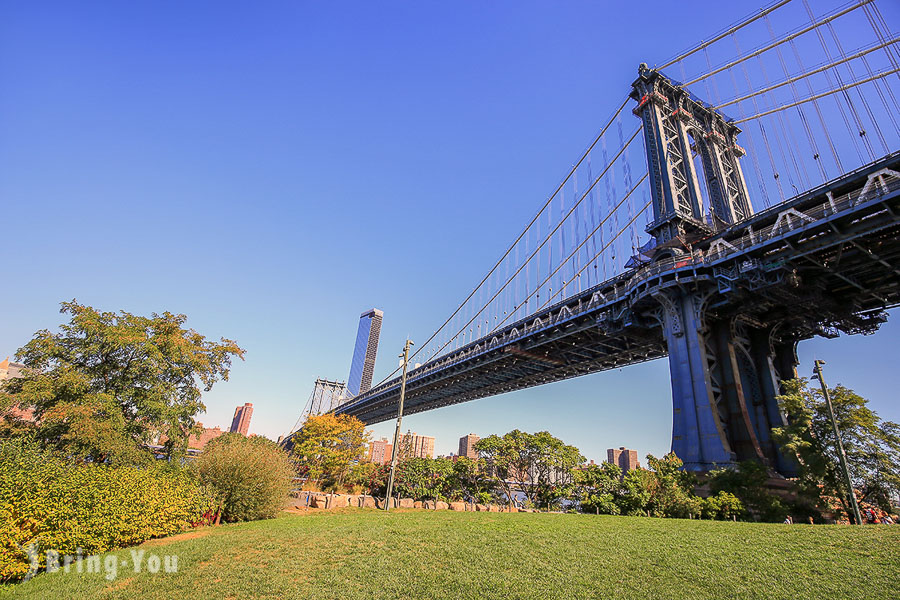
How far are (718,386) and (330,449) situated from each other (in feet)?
96.9

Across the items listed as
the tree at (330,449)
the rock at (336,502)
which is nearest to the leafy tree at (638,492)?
the rock at (336,502)

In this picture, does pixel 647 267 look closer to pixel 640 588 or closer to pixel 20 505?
pixel 640 588

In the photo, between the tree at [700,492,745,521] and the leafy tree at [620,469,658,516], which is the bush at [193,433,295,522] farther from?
the tree at [700,492,745,521]

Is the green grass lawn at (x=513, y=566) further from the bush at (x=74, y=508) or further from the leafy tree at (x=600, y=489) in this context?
the leafy tree at (x=600, y=489)

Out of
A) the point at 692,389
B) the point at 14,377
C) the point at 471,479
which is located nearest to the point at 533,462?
the point at 471,479

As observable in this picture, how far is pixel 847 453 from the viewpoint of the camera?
18.0 metres

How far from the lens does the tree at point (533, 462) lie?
1056 inches

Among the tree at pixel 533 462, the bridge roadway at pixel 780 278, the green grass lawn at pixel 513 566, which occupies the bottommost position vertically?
the green grass lawn at pixel 513 566

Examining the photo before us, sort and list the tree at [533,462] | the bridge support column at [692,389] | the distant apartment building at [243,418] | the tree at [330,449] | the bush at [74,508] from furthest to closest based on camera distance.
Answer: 1. the distant apartment building at [243,418]
2. the tree at [330,449]
3. the tree at [533,462]
4. the bridge support column at [692,389]
5. the bush at [74,508]

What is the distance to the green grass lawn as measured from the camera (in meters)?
7.14

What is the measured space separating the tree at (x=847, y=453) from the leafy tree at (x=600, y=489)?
8.13 metres

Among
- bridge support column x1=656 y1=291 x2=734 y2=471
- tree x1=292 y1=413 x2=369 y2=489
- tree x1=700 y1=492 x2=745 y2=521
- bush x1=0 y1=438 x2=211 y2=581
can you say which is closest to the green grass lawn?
bush x1=0 y1=438 x2=211 y2=581

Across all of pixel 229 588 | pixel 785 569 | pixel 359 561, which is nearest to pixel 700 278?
pixel 785 569

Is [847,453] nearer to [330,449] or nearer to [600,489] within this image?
[600,489]
